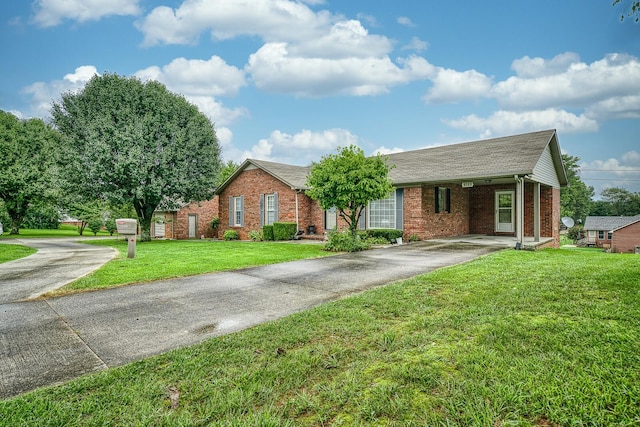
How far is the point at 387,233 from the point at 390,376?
1245 centimetres

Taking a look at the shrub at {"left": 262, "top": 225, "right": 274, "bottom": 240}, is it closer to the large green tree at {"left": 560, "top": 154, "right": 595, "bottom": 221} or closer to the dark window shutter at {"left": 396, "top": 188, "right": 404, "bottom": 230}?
the dark window shutter at {"left": 396, "top": 188, "right": 404, "bottom": 230}

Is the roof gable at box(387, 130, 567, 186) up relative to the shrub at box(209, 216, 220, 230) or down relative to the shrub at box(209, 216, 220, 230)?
up

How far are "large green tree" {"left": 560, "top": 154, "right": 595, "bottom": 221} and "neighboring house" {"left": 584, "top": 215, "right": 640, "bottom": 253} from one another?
10.9m

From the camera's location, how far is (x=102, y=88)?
57.1 ft

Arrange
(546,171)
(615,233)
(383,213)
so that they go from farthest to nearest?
(615,233), (383,213), (546,171)

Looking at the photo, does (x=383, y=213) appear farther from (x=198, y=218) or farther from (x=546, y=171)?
(x=198, y=218)

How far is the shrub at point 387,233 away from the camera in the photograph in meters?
14.7

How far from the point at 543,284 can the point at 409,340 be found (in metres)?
3.45

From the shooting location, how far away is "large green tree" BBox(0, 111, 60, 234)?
2444 cm

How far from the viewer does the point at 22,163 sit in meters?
25.0

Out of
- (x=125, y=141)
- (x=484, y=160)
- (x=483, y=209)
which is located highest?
(x=125, y=141)

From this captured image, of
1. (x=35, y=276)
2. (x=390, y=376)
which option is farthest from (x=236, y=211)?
(x=390, y=376)

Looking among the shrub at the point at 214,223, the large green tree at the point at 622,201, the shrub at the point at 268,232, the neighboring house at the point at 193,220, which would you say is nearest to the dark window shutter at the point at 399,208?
the shrub at the point at 268,232

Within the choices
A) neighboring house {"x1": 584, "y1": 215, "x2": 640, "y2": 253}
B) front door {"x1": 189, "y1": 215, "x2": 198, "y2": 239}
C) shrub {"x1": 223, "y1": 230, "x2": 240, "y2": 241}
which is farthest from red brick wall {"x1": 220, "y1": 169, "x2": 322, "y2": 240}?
neighboring house {"x1": 584, "y1": 215, "x2": 640, "y2": 253}
